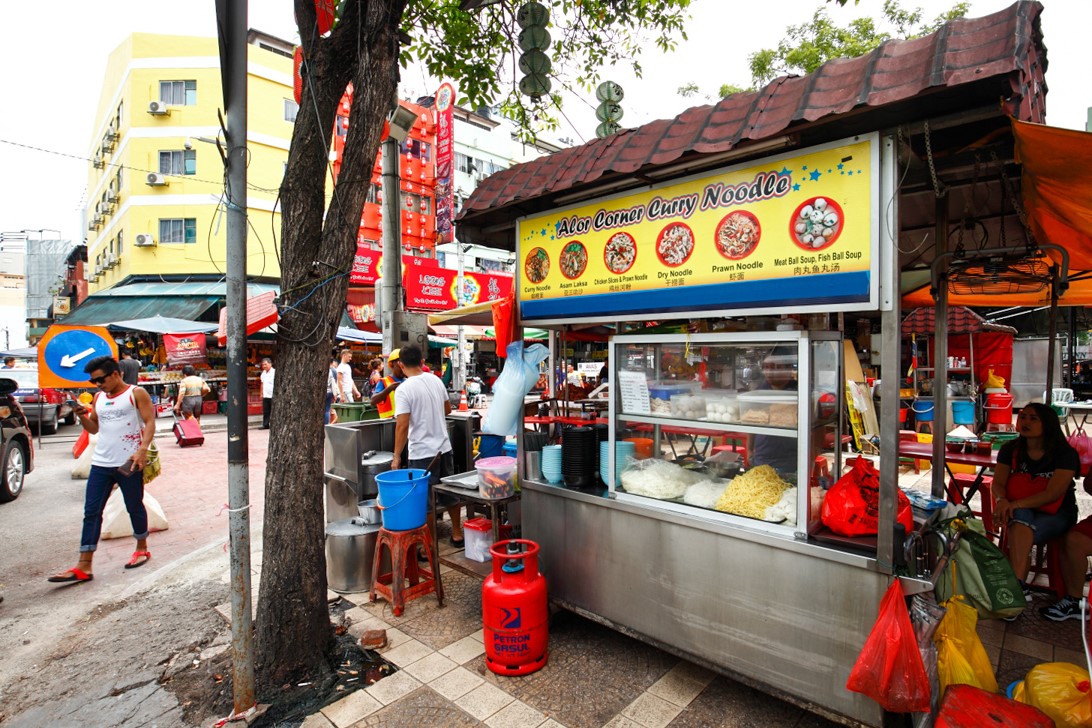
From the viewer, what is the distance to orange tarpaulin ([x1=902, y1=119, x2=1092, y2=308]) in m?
2.18

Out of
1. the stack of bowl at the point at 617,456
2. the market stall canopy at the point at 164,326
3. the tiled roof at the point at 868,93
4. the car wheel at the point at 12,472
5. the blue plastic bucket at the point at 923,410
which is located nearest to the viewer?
the tiled roof at the point at 868,93

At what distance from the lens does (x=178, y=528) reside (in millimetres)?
6293

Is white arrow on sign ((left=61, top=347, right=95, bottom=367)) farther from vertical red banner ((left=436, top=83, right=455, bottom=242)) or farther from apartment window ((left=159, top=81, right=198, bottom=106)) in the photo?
apartment window ((left=159, top=81, right=198, bottom=106))

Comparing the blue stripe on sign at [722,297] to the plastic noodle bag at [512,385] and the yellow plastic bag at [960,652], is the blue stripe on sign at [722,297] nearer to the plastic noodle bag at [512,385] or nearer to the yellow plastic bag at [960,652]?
the plastic noodle bag at [512,385]

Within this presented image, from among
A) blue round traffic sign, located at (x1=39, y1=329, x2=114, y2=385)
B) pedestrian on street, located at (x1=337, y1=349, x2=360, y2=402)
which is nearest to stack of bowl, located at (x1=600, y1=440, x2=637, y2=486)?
blue round traffic sign, located at (x1=39, y1=329, x2=114, y2=385)

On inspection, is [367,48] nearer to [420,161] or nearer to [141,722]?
[141,722]

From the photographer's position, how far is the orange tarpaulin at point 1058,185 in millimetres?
2182

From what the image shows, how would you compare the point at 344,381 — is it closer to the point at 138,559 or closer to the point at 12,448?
the point at 12,448

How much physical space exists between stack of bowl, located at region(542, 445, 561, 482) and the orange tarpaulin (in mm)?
2990

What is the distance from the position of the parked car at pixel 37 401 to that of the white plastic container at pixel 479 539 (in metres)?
11.7

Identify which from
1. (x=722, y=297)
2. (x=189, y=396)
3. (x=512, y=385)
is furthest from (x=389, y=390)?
(x=189, y=396)

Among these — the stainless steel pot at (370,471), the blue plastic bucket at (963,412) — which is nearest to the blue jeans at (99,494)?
the stainless steel pot at (370,471)

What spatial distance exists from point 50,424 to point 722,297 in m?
16.7

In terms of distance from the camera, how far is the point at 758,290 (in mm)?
2791
